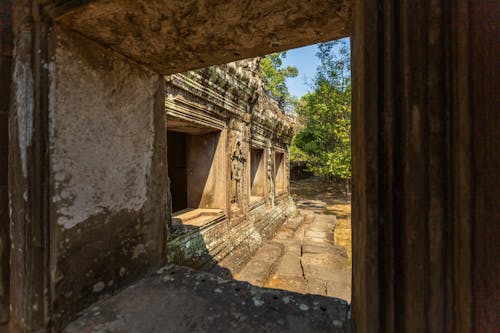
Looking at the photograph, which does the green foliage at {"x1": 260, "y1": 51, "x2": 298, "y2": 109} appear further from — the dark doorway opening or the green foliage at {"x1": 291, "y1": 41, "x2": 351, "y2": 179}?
the dark doorway opening

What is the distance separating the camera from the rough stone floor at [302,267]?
2914 millimetres

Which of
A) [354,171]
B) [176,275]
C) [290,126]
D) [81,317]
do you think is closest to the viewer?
[354,171]

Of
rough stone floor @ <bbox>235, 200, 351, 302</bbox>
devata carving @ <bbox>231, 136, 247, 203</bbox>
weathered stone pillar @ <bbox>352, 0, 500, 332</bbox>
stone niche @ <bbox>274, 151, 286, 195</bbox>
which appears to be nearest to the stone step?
rough stone floor @ <bbox>235, 200, 351, 302</bbox>

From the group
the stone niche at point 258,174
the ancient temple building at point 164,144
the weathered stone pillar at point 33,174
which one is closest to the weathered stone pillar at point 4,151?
the ancient temple building at point 164,144

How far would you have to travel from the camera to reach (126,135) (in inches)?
55.7

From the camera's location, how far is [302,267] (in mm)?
3438

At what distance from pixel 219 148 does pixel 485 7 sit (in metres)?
3.11

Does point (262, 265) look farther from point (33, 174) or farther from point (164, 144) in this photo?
point (33, 174)

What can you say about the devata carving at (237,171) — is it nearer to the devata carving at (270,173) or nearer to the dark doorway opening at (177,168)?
the dark doorway opening at (177,168)

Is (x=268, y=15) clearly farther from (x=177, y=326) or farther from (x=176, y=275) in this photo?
(x=176, y=275)

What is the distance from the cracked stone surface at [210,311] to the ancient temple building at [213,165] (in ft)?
3.82

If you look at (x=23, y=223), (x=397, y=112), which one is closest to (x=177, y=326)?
(x=23, y=223)

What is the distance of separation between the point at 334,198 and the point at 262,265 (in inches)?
385

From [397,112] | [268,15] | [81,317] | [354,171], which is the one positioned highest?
[268,15]
